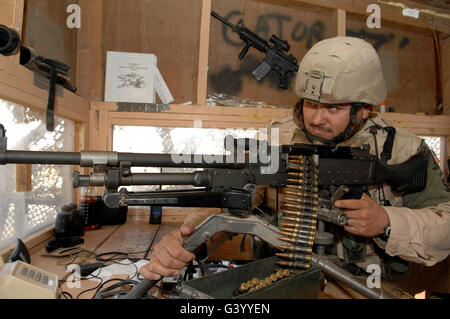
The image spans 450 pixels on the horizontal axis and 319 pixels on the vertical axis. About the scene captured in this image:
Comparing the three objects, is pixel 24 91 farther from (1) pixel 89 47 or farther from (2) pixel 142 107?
(1) pixel 89 47

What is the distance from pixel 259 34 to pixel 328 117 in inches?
53.7

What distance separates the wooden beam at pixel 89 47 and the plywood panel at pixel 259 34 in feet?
2.89

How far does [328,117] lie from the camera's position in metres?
1.54

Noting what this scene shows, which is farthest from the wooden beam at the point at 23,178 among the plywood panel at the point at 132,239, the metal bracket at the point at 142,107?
the metal bracket at the point at 142,107

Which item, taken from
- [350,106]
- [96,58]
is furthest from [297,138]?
[96,58]

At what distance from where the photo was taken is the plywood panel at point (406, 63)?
9.18ft

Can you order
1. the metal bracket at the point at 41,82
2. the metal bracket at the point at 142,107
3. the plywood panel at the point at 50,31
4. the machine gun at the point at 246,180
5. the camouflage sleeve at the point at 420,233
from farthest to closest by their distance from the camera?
1. the metal bracket at the point at 142,107
2. the plywood panel at the point at 50,31
3. the metal bracket at the point at 41,82
4. the camouflage sleeve at the point at 420,233
5. the machine gun at the point at 246,180

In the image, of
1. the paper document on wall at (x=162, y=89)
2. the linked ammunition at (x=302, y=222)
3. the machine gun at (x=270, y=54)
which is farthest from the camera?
the machine gun at (x=270, y=54)

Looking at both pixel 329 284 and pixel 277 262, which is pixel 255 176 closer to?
pixel 277 262

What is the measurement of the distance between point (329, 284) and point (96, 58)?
7.10 ft

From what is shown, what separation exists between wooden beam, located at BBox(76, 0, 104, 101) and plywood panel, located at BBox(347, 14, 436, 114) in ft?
7.34

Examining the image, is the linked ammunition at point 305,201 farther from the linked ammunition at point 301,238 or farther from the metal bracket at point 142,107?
the metal bracket at point 142,107

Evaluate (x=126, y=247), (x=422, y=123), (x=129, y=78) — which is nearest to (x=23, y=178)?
(x=126, y=247)
